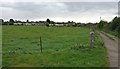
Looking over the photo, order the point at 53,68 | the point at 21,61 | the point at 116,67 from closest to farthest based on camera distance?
the point at 53,68 < the point at 116,67 < the point at 21,61

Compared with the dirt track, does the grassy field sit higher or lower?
higher

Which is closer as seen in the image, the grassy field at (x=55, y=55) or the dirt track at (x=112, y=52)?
the grassy field at (x=55, y=55)

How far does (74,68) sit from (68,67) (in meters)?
0.28

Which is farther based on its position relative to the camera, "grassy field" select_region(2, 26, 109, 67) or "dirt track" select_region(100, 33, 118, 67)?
"dirt track" select_region(100, 33, 118, 67)

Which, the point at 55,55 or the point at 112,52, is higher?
the point at 55,55

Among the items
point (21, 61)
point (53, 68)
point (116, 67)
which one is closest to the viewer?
point (53, 68)

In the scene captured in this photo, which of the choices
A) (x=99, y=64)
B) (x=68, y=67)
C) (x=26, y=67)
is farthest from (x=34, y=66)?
(x=99, y=64)

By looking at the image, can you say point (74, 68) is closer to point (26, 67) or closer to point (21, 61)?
point (26, 67)

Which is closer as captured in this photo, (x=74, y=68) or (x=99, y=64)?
(x=74, y=68)

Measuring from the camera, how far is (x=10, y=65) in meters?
12.3

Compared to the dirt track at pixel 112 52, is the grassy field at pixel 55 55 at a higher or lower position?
higher

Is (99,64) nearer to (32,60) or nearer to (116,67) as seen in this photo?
(116,67)

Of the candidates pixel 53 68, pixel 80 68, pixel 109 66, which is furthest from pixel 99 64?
pixel 53 68

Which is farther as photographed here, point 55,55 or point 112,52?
point 112,52
